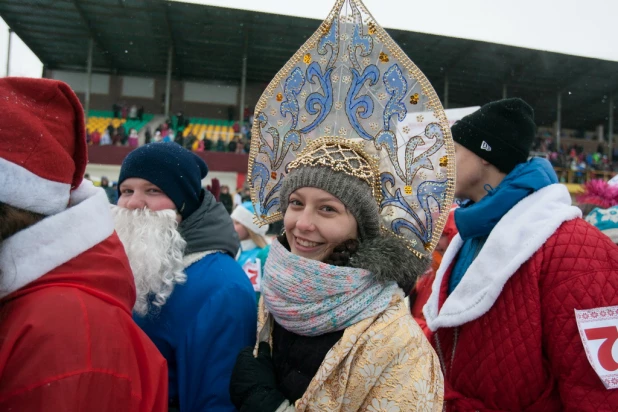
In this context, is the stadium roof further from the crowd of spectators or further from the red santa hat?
the red santa hat

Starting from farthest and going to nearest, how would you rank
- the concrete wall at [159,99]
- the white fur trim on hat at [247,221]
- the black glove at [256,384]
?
the concrete wall at [159,99], the white fur trim on hat at [247,221], the black glove at [256,384]

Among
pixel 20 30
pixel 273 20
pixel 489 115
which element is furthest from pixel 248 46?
pixel 489 115

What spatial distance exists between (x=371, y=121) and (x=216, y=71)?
21712mm

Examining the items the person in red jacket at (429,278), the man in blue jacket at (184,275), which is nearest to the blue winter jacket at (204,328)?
the man in blue jacket at (184,275)

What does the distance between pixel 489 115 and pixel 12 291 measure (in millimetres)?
1855

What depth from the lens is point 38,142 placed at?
94 cm

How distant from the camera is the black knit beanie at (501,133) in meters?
1.94

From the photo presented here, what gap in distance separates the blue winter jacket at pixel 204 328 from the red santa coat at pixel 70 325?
66 cm

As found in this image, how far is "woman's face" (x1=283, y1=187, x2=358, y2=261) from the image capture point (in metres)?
1.53

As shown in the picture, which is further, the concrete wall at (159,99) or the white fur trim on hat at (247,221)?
the concrete wall at (159,99)

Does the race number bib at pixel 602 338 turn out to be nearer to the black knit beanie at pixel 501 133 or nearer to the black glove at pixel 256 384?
the black knit beanie at pixel 501 133

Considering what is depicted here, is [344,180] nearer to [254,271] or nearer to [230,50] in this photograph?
[254,271]

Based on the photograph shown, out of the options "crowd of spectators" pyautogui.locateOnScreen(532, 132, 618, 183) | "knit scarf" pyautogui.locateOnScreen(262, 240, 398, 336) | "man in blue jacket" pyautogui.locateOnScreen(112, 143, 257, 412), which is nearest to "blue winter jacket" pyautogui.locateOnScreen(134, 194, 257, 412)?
"man in blue jacket" pyautogui.locateOnScreen(112, 143, 257, 412)

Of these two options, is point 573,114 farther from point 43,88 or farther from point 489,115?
point 43,88
